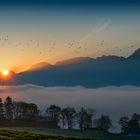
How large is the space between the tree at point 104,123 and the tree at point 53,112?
1.74 m

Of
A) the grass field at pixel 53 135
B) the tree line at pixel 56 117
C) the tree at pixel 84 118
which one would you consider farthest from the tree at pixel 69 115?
the grass field at pixel 53 135

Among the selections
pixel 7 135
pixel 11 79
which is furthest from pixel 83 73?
pixel 11 79

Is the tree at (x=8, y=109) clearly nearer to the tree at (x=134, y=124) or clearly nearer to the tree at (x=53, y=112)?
the tree at (x=53, y=112)

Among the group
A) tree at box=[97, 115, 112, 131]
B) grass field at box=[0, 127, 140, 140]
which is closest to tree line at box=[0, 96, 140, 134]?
tree at box=[97, 115, 112, 131]

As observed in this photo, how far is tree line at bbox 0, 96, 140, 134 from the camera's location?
19.8 m

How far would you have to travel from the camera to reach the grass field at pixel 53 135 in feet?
60.8

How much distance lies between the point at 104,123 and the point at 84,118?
1040 mm

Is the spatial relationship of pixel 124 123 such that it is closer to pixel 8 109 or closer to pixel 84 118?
pixel 84 118

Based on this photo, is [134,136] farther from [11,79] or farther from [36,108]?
[11,79]

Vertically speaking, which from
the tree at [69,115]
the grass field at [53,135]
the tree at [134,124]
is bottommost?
the grass field at [53,135]

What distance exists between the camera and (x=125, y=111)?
21094 mm

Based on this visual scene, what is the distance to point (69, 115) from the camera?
20438 mm

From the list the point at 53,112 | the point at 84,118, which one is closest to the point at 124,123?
the point at 84,118

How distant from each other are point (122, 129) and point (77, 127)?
2.21 m
